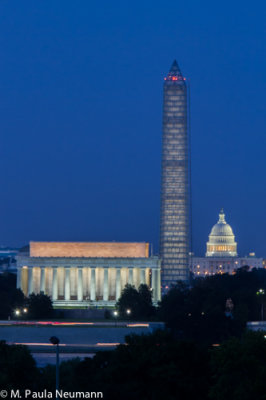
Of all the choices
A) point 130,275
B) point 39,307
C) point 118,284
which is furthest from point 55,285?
point 39,307

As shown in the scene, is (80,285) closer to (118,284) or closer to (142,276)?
(118,284)

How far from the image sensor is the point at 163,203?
180 meters

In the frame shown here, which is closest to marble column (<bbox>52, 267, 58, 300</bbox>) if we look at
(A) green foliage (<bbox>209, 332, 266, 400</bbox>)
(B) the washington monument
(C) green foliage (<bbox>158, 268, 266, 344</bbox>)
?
(C) green foliage (<bbox>158, 268, 266, 344</bbox>)

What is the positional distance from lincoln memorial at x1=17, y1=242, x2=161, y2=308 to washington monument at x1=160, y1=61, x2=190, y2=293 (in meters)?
21.5

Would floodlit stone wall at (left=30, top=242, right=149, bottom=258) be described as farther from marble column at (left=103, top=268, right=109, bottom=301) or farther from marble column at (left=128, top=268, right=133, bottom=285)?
marble column at (left=103, top=268, right=109, bottom=301)

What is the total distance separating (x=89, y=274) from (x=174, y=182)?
91.1 feet

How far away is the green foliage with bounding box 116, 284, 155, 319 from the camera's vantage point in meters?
130

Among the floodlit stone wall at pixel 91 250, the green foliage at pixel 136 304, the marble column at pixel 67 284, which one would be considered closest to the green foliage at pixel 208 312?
the green foliage at pixel 136 304

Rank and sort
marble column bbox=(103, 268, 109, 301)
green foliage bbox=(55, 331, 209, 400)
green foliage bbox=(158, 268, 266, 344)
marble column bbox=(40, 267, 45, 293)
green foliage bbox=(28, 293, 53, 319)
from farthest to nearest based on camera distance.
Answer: marble column bbox=(40, 267, 45, 293) → marble column bbox=(103, 268, 109, 301) → green foliage bbox=(28, 293, 53, 319) → green foliage bbox=(158, 268, 266, 344) → green foliage bbox=(55, 331, 209, 400)

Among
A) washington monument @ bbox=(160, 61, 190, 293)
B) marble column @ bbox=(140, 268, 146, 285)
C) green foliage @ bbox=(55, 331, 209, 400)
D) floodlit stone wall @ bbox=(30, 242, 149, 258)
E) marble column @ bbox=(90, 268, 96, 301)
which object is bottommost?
green foliage @ bbox=(55, 331, 209, 400)

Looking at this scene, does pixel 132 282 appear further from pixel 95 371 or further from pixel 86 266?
pixel 95 371

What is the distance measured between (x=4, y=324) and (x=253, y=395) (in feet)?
173

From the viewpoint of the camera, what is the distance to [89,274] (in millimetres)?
155875

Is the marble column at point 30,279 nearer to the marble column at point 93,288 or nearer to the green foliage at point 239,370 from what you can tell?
the marble column at point 93,288
